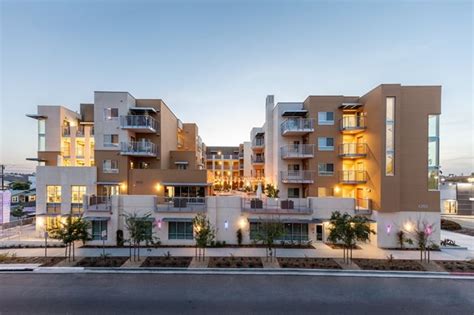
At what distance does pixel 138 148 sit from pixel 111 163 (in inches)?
134

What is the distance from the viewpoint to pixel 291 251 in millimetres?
17375

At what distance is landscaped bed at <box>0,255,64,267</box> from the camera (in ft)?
48.5

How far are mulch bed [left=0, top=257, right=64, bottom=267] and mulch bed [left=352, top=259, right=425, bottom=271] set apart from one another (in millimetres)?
20976

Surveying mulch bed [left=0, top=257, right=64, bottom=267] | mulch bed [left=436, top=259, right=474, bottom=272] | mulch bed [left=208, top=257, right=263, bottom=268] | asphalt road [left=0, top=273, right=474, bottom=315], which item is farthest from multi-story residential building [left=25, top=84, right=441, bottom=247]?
asphalt road [left=0, top=273, right=474, bottom=315]

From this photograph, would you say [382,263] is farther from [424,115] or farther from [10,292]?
[10,292]

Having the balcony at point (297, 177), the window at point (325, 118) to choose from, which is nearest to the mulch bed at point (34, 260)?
the balcony at point (297, 177)

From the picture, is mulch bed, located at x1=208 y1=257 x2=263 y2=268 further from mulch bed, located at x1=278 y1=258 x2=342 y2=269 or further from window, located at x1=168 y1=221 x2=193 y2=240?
window, located at x1=168 y1=221 x2=193 y2=240

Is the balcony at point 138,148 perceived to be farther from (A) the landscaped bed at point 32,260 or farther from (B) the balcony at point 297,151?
(B) the balcony at point 297,151

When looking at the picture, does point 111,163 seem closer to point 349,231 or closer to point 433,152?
point 349,231

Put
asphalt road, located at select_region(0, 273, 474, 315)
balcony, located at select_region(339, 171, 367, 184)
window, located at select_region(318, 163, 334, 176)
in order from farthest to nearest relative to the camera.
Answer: window, located at select_region(318, 163, 334, 176), balcony, located at select_region(339, 171, 367, 184), asphalt road, located at select_region(0, 273, 474, 315)

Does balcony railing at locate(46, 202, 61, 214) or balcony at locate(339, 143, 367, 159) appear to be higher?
balcony at locate(339, 143, 367, 159)

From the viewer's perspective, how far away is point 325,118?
78.8ft

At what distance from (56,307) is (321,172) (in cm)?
2309

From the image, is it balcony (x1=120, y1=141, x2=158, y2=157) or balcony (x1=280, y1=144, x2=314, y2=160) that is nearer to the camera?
balcony (x1=280, y1=144, x2=314, y2=160)
